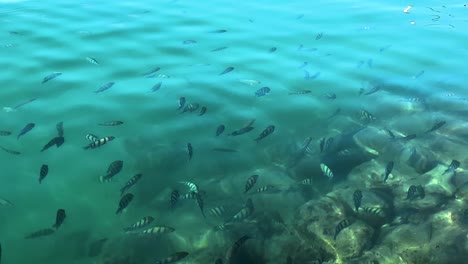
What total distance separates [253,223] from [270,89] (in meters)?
4.64

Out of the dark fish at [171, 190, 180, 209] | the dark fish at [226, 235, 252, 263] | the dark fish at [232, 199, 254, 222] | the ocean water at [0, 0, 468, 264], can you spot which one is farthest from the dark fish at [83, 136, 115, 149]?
the dark fish at [226, 235, 252, 263]

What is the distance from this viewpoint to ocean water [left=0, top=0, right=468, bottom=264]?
7570 mm

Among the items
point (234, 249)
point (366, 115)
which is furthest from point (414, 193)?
point (234, 249)

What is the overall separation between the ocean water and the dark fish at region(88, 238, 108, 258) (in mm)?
86

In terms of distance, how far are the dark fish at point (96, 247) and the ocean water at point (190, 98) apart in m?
0.09

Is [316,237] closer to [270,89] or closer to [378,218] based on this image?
[378,218]

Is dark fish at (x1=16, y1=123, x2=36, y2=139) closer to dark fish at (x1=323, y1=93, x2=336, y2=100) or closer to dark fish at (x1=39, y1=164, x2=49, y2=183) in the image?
dark fish at (x1=39, y1=164, x2=49, y2=183)

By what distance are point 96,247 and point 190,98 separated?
4.62 metres

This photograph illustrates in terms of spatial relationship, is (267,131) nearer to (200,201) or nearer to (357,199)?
(200,201)

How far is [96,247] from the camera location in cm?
706

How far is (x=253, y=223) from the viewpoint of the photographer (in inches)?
291

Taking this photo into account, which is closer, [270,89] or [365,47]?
[270,89]

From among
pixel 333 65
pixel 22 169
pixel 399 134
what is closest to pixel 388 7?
pixel 333 65

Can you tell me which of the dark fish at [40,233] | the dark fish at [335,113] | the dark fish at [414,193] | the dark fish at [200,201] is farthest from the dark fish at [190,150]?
the dark fish at [414,193]
